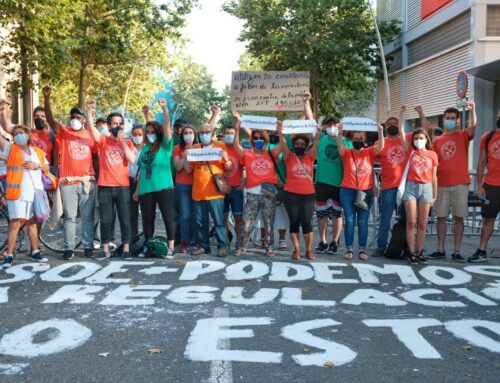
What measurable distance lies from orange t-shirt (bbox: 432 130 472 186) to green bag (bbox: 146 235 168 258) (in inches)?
150

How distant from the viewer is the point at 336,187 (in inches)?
372

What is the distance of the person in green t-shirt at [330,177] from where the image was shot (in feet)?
30.8

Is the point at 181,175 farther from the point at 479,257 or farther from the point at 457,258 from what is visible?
the point at 479,257

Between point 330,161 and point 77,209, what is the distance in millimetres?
3452

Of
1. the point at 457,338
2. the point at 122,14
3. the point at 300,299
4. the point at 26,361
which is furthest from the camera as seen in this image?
the point at 122,14

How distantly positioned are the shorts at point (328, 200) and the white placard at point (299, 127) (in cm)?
96

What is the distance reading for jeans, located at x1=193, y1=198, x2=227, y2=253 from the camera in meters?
9.41

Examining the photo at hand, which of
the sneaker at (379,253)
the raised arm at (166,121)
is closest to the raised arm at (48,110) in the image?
the raised arm at (166,121)

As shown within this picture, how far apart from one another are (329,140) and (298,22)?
2042 cm

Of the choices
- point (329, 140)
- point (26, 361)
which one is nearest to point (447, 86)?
point (329, 140)

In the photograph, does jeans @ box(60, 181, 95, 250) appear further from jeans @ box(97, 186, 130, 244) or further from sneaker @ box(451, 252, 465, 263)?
sneaker @ box(451, 252, 465, 263)

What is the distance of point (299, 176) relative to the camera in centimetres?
901

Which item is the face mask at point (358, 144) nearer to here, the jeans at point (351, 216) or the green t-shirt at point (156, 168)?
the jeans at point (351, 216)

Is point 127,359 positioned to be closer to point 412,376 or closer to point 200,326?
point 200,326
